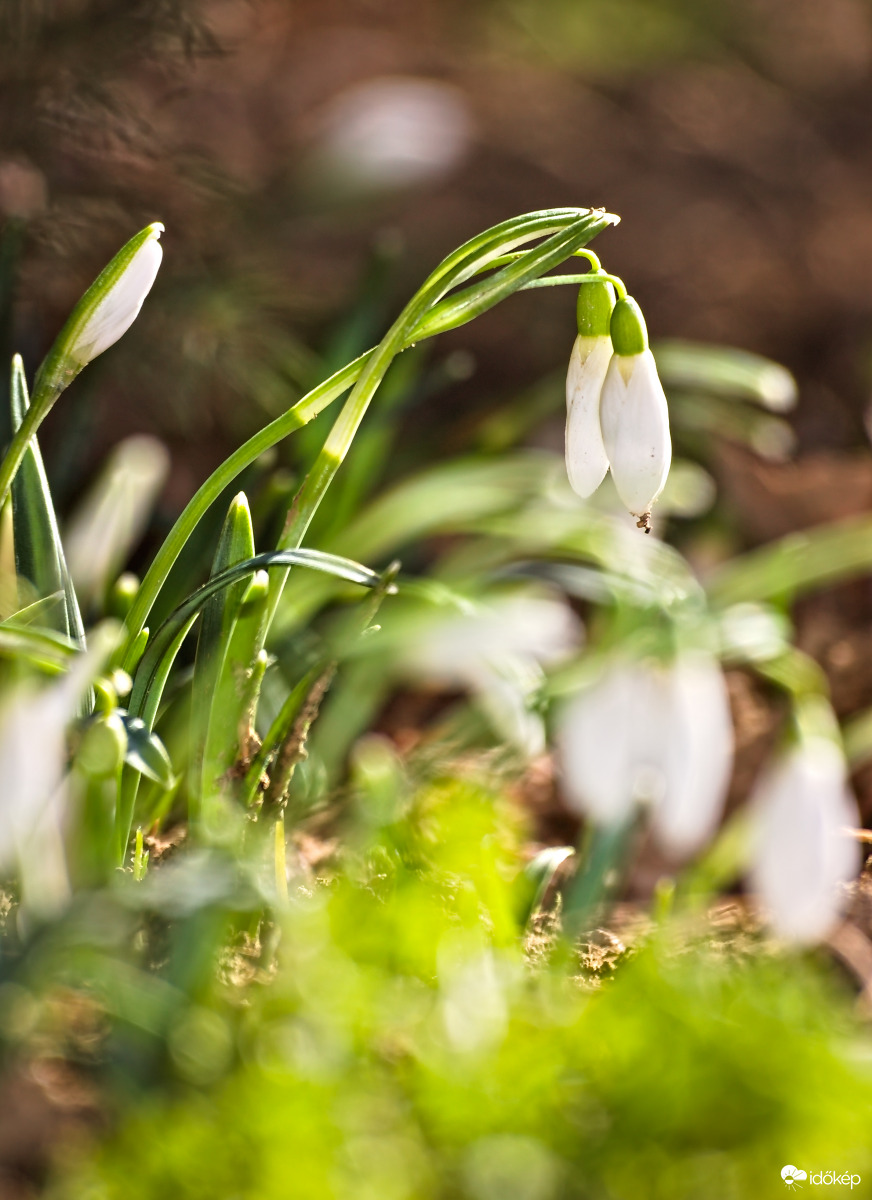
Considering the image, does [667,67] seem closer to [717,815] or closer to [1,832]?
[717,815]

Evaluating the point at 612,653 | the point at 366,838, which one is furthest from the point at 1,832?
the point at 612,653

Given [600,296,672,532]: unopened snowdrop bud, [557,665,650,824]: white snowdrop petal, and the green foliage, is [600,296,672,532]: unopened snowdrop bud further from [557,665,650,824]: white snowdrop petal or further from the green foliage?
[557,665,650,824]: white snowdrop petal

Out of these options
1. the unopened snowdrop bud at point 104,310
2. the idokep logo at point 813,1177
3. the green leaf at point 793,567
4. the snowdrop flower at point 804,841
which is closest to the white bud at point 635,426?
the snowdrop flower at point 804,841

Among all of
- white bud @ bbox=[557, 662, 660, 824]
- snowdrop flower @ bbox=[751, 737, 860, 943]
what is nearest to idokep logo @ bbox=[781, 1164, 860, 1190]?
snowdrop flower @ bbox=[751, 737, 860, 943]

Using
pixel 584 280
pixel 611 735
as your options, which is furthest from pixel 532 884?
pixel 584 280

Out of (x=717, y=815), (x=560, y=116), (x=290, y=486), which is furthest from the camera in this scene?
(x=560, y=116)

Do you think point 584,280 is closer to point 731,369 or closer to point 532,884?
point 532,884

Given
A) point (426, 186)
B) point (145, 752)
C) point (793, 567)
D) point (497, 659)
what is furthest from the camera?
point (426, 186)
